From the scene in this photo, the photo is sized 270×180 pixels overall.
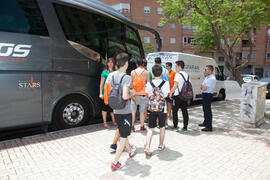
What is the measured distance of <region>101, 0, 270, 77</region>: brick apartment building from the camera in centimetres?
3719

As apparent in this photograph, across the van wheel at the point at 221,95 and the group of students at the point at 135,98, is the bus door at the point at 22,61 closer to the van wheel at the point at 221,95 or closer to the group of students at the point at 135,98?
the group of students at the point at 135,98

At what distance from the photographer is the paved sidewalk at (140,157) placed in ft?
10.4

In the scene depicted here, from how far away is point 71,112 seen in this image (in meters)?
5.36

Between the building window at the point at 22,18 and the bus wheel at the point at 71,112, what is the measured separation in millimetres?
1786

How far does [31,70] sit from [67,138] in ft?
5.75

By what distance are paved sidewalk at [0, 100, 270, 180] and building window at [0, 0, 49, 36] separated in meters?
2.46

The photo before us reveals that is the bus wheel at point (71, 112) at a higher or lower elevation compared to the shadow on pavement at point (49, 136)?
higher

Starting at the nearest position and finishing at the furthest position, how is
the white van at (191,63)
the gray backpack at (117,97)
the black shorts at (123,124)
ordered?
the gray backpack at (117,97)
the black shorts at (123,124)
the white van at (191,63)

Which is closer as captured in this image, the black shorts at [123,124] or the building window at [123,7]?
the black shorts at [123,124]

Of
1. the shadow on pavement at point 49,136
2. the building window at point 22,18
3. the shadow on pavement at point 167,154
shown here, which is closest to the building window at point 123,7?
the building window at point 22,18

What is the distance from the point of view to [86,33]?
5.62 m

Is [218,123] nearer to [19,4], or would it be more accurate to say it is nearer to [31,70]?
[31,70]

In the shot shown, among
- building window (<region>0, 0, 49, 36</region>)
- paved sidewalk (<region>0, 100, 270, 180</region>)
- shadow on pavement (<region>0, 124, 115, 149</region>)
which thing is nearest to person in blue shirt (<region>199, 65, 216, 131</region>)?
paved sidewalk (<region>0, 100, 270, 180</region>)

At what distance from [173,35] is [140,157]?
3917 centimetres
